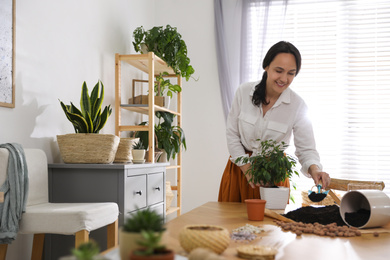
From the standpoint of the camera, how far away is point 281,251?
3.37 feet

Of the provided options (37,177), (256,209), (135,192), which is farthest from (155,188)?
(256,209)

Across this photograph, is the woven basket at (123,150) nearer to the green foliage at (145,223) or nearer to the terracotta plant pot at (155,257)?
the green foliage at (145,223)

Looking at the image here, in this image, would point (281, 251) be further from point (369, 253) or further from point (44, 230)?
point (44, 230)

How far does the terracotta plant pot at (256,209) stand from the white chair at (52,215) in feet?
2.69

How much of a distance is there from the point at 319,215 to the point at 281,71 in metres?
0.85

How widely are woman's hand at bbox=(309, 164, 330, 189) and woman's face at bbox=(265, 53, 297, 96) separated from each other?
43 cm

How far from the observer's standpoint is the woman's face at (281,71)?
2.10 meters

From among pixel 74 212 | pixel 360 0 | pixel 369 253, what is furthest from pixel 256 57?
pixel 369 253

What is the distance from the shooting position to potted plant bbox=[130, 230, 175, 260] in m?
0.60

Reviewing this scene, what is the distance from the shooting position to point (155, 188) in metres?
3.17

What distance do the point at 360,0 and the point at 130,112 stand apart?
8.48 feet

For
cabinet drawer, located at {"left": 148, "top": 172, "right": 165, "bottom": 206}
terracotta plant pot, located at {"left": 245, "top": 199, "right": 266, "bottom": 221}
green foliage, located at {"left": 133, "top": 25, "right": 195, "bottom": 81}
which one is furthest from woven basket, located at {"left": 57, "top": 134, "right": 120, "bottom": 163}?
green foliage, located at {"left": 133, "top": 25, "right": 195, "bottom": 81}

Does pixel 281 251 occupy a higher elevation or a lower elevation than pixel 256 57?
lower

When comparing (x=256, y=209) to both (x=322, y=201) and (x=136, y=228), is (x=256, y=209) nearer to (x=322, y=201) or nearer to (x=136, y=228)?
(x=136, y=228)
